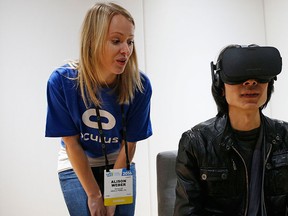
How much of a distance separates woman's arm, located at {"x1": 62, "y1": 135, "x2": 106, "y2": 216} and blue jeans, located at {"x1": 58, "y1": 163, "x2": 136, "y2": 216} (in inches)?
1.5

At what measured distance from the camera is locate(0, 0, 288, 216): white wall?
264 cm

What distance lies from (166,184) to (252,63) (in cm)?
63

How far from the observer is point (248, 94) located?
1.14 m

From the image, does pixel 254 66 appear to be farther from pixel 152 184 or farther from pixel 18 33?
pixel 18 33

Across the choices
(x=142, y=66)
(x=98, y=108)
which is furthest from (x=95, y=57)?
(x=142, y=66)

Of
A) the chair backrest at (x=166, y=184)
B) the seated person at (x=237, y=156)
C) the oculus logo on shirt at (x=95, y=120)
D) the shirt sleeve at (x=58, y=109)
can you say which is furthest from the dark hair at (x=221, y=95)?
the shirt sleeve at (x=58, y=109)

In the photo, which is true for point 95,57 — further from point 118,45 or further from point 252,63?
point 252,63

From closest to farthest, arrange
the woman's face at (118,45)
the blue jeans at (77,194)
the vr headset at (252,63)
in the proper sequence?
the vr headset at (252,63) → the woman's face at (118,45) → the blue jeans at (77,194)

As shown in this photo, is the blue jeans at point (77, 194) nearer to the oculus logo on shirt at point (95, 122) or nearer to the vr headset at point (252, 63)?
the oculus logo on shirt at point (95, 122)

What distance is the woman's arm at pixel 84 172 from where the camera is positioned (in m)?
1.43

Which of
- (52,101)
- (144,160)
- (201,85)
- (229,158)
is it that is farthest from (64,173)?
(201,85)

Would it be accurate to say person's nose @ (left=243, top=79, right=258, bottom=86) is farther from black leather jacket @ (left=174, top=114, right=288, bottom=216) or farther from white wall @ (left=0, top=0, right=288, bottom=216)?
white wall @ (left=0, top=0, right=288, bottom=216)

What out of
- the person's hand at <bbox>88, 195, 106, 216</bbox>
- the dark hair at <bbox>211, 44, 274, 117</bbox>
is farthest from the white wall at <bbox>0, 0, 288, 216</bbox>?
the dark hair at <bbox>211, 44, 274, 117</bbox>

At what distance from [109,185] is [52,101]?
44cm
